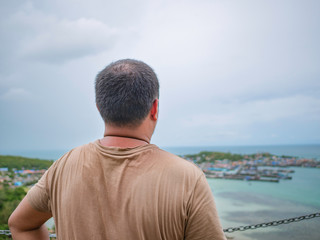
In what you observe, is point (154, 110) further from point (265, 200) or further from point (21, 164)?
point (265, 200)

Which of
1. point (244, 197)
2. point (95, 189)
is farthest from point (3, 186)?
point (244, 197)

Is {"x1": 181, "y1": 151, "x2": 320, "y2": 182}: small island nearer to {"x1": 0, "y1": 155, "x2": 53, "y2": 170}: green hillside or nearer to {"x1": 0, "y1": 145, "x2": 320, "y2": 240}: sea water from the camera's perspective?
{"x1": 0, "y1": 145, "x2": 320, "y2": 240}: sea water

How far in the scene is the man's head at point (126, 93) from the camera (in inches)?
28.3

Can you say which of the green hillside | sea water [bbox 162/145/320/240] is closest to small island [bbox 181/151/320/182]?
sea water [bbox 162/145/320/240]

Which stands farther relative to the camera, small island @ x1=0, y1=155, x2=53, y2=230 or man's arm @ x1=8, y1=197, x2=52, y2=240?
small island @ x1=0, y1=155, x2=53, y2=230

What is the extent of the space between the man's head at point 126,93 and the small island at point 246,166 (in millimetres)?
32354

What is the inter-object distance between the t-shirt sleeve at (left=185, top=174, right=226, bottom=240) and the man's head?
303 millimetres

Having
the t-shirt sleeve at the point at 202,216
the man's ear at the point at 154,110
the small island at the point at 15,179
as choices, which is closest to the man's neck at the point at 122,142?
the man's ear at the point at 154,110

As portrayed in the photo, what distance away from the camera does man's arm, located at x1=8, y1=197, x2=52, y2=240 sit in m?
0.83

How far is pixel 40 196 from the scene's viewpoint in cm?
79

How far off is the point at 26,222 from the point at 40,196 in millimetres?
168

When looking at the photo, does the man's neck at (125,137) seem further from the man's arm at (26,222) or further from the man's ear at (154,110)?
the man's arm at (26,222)

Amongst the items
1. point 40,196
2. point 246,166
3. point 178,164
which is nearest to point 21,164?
point 40,196

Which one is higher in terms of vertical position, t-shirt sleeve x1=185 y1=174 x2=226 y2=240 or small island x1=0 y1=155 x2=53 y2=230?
t-shirt sleeve x1=185 y1=174 x2=226 y2=240
